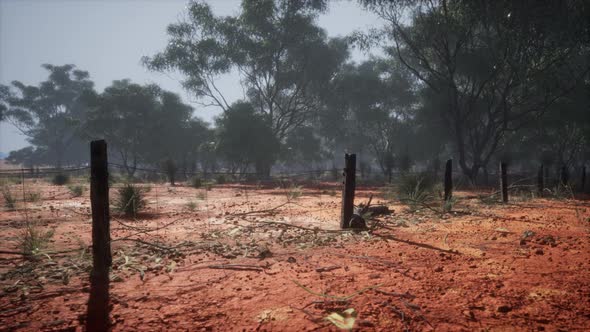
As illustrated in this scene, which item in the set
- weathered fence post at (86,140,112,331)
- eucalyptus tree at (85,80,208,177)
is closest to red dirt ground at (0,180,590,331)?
weathered fence post at (86,140,112,331)

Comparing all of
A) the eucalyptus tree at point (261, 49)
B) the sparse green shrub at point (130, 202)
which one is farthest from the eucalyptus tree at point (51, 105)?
the sparse green shrub at point (130, 202)

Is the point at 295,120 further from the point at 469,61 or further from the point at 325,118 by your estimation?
the point at 469,61

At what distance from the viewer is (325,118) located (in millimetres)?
31156

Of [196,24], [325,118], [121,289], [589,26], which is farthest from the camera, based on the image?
[325,118]

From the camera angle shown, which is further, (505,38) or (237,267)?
(505,38)

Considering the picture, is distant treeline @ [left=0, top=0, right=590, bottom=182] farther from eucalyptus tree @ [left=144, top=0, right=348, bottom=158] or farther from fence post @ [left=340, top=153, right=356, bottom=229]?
fence post @ [left=340, top=153, right=356, bottom=229]

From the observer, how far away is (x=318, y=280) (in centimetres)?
334

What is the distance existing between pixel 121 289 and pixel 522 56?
2016 centimetres

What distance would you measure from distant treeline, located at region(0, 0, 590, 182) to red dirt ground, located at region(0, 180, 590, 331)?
544 inches

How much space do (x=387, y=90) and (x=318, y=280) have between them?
1140 inches

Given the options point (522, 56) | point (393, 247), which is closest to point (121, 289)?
point (393, 247)

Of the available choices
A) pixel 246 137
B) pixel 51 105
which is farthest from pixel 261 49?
pixel 51 105

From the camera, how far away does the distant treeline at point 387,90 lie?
52.4 feet

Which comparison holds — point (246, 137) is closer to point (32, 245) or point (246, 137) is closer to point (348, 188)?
point (348, 188)
